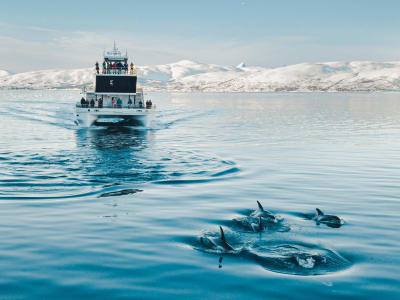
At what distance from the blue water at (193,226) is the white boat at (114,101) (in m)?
18.9

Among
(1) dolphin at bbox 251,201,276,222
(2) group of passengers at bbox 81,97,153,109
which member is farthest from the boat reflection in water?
(1) dolphin at bbox 251,201,276,222

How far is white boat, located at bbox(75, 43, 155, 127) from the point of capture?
48.7 metres

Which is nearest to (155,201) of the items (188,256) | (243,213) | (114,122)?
(243,213)

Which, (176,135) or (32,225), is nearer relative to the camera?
(32,225)

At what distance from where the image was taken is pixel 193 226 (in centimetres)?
1357

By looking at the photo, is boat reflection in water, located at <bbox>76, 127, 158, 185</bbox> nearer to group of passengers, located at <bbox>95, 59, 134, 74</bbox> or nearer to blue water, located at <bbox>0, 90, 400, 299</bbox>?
blue water, located at <bbox>0, 90, 400, 299</bbox>

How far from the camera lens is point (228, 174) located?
22.9 meters

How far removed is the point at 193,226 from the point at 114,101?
43.2 meters

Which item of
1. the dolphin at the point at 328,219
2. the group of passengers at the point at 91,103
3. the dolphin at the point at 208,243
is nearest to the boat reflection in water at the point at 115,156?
the group of passengers at the point at 91,103

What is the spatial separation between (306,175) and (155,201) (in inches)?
390

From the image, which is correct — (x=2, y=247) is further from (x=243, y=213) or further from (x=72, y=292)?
(x=243, y=213)

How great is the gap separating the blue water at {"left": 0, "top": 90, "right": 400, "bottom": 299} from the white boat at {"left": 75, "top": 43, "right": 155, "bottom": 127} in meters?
18.9

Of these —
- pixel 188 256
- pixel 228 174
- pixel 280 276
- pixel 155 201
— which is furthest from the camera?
pixel 228 174

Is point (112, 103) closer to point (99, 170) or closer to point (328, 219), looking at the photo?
point (99, 170)
